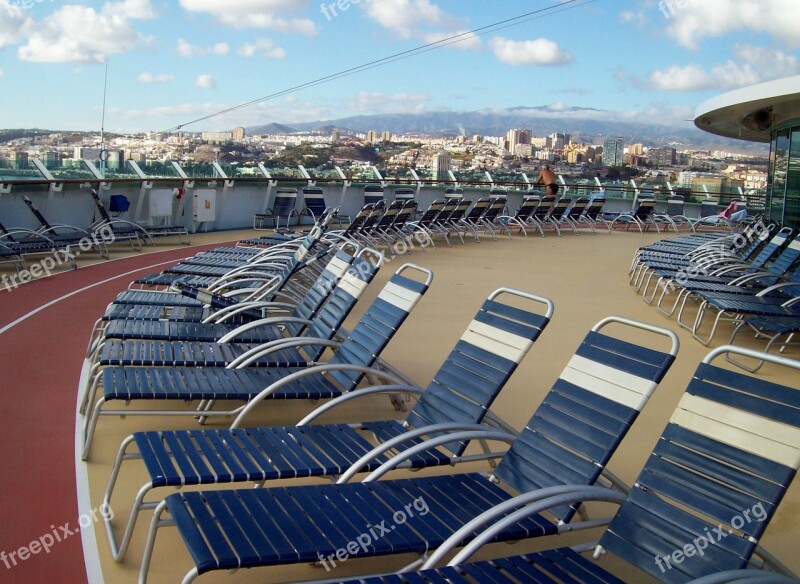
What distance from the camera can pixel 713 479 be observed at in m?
2.42

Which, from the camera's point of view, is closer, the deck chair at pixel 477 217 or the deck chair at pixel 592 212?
the deck chair at pixel 477 217

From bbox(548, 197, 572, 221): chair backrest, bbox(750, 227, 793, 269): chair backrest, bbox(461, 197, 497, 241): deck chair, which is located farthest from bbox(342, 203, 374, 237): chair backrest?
bbox(548, 197, 572, 221): chair backrest

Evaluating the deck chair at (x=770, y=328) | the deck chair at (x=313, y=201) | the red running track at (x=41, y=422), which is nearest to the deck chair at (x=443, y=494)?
the red running track at (x=41, y=422)

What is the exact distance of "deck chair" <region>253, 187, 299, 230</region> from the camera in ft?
47.9

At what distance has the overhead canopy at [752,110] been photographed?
9.05m

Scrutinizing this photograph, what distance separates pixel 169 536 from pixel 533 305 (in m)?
5.50

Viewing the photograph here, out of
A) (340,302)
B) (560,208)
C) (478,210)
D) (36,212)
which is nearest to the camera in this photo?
(340,302)

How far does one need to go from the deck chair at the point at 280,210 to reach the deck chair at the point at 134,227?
2028 mm

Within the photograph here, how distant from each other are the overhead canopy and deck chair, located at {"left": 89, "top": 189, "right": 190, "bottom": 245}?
25.5 feet

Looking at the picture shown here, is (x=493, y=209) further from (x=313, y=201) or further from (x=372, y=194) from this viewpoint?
(x=313, y=201)

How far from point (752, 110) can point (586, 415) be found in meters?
9.54

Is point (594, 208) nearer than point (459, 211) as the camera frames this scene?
No

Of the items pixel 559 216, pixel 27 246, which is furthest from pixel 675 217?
pixel 27 246

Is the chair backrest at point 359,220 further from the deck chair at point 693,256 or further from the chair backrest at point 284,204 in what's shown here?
the deck chair at point 693,256
